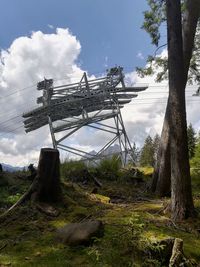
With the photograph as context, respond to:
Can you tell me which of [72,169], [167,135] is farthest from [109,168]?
[167,135]

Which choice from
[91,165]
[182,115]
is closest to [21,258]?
[182,115]

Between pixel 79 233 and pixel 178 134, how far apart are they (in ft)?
10.5

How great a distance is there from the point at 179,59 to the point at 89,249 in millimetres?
4489

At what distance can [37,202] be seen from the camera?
731 centimetres

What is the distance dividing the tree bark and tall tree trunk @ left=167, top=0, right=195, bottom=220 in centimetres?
232

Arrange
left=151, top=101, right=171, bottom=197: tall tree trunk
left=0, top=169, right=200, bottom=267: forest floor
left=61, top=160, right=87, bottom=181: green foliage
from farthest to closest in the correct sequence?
left=61, top=160, right=87, bottom=181: green foliage, left=151, top=101, right=171, bottom=197: tall tree trunk, left=0, top=169, right=200, bottom=267: forest floor

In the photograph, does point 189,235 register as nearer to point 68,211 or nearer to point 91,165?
point 68,211

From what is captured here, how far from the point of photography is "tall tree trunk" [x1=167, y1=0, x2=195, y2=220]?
745cm

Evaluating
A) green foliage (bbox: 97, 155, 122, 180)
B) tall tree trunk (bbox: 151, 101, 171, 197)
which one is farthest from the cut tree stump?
green foliage (bbox: 97, 155, 122, 180)

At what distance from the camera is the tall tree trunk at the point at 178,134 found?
7.45 metres

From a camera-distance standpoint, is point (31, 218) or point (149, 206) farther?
point (149, 206)

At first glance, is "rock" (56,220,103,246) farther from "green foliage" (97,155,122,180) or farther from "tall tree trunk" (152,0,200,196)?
"green foliage" (97,155,122,180)

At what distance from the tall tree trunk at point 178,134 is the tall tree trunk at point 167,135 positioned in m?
2.86

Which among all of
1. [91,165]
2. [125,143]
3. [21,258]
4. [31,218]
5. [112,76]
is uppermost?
A: [112,76]
